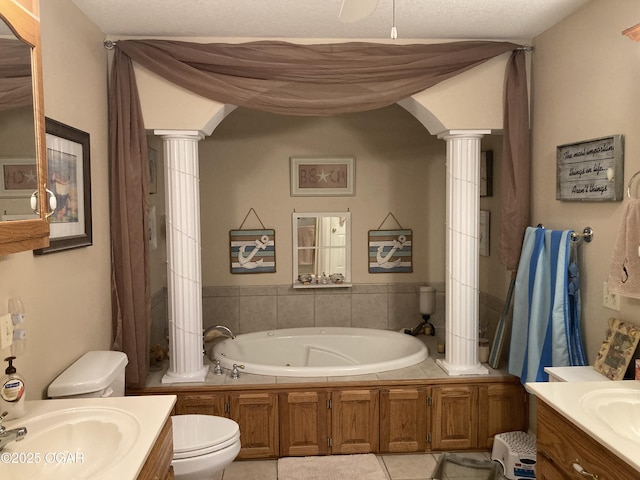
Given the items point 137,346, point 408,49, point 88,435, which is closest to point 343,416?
point 137,346

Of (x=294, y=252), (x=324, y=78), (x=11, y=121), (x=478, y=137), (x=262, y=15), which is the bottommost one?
(x=294, y=252)

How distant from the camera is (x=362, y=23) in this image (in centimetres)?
301

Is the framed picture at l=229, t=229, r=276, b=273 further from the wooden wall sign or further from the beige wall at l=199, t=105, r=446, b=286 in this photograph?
the wooden wall sign

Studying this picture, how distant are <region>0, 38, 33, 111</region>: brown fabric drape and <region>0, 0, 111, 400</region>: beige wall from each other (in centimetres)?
61

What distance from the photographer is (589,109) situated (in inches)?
107

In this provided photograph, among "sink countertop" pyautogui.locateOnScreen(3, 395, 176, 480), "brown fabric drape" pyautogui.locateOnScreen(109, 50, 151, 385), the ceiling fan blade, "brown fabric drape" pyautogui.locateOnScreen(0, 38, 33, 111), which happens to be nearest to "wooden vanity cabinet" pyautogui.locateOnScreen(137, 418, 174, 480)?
"sink countertop" pyautogui.locateOnScreen(3, 395, 176, 480)

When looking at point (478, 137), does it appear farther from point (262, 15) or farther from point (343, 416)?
point (343, 416)

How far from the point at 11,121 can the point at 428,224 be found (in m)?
3.47

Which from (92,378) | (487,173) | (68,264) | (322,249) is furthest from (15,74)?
(487,173)

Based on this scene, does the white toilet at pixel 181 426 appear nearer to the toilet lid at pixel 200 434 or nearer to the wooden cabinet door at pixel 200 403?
the toilet lid at pixel 200 434

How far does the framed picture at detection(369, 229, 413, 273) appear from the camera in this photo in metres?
4.49

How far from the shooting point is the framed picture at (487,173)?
13.3 feet

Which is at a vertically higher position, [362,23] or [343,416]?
[362,23]

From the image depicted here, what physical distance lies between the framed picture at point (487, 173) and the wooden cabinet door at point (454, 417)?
153cm
